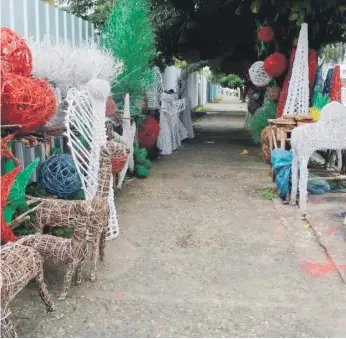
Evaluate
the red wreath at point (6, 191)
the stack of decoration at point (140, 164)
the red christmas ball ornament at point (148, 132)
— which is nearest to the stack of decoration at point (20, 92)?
the red wreath at point (6, 191)

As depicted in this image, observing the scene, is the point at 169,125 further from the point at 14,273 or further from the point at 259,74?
the point at 14,273

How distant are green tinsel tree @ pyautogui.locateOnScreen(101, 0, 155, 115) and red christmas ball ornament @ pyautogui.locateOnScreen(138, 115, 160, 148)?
1.45 meters

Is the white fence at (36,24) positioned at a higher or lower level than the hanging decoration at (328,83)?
higher

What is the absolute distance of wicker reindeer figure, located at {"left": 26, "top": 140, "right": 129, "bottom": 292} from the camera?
2758mm

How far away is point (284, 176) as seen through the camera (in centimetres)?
530

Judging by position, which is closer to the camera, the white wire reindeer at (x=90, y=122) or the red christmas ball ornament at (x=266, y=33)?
the white wire reindeer at (x=90, y=122)

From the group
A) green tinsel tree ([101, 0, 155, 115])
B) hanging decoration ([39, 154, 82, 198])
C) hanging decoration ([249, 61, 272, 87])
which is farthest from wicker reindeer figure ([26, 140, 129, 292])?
hanging decoration ([249, 61, 272, 87])

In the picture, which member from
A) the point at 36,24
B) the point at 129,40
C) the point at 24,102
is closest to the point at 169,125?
the point at 129,40

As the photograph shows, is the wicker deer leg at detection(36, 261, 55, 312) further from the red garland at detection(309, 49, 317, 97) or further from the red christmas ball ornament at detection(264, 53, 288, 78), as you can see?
the red christmas ball ornament at detection(264, 53, 288, 78)

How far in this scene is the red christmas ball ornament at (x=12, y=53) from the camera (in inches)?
104

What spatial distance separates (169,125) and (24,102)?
624 cm

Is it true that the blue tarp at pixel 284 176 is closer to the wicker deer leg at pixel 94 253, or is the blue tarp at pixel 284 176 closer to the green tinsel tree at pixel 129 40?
the green tinsel tree at pixel 129 40

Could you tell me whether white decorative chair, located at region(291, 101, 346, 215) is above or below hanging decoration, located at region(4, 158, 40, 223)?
above

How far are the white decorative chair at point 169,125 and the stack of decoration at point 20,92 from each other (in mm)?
5591
